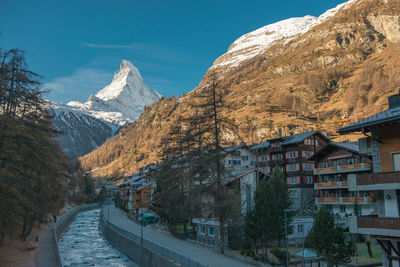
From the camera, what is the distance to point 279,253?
3127 centimetres

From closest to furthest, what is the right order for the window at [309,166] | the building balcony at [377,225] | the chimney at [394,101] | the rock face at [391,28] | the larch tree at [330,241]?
the building balcony at [377,225], the chimney at [394,101], the larch tree at [330,241], the window at [309,166], the rock face at [391,28]

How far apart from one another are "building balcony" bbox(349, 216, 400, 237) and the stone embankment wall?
1882 cm

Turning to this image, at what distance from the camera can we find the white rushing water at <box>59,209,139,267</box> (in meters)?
45.1

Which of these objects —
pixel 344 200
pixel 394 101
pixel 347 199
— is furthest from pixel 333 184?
pixel 394 101

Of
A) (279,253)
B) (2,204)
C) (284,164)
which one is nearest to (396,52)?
(284,164)

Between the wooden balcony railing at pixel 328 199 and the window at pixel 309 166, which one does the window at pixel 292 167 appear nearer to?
the window at pixel 309 166

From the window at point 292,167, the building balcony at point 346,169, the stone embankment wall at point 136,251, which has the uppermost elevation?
the window at point 292,167

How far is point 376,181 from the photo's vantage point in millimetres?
16906

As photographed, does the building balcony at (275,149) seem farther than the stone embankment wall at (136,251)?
Yes

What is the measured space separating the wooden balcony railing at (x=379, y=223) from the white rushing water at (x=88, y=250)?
33.8 m

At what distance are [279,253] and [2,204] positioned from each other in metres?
23.5

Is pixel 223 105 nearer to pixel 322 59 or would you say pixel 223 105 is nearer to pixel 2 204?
pixel 2 204

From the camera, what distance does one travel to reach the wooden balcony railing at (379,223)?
51.7 ft

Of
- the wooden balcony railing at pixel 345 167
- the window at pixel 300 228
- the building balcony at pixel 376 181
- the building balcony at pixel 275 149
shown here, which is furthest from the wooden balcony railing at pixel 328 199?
the building balcony at pixel 376 181
